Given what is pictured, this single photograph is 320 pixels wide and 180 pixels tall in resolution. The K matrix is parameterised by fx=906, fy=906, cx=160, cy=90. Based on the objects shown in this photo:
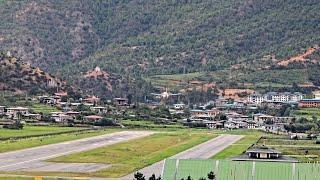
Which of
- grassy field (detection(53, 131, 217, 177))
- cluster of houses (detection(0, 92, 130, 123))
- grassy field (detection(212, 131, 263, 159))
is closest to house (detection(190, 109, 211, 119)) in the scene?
cluster of houses (detection(0, 92, 130, 123))

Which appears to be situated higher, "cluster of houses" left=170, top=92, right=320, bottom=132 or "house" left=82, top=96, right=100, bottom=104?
"house" left=82, top=96, right=100, bottom=104

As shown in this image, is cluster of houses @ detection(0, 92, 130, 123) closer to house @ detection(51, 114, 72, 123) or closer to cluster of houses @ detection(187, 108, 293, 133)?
house @ detection(51, 114, 72, 123)

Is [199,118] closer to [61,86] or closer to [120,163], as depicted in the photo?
[61,86]

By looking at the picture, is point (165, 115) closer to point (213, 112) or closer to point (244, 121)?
point (244, 121)

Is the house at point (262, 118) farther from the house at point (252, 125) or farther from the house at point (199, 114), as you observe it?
the house at point (199, 114)

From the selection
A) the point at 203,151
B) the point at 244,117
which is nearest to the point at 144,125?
the point at 244,117

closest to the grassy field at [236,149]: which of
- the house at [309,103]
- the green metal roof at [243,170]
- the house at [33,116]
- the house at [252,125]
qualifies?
the green metal roof at [243,170]
